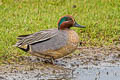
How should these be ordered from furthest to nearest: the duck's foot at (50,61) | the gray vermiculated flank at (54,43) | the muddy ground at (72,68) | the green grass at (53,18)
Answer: the green grass at (53,18), the duck's foot at (50,61), the gray vermiculated flank at (54,43), the muddy ground at (72,68)

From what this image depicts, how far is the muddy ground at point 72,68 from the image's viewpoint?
664cm

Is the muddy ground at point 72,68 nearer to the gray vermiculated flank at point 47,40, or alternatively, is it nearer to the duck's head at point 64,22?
→ the gray vermiculated flank at point 47,40

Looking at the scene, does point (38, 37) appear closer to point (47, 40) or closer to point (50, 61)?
point (47, 40)

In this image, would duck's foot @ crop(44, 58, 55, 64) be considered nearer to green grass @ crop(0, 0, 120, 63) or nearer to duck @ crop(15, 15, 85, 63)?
duck @ crop(15, 15, 85, 63)

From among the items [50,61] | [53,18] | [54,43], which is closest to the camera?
[54,43]

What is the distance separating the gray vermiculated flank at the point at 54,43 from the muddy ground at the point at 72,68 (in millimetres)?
290

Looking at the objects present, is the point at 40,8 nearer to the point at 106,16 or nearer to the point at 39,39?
the point at 106,16

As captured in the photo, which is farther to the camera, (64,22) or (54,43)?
(64,22)

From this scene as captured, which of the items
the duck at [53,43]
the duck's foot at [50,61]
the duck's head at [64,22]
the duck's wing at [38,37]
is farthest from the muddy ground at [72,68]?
the duck's head at [64,22]

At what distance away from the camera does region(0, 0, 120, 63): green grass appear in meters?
8.62

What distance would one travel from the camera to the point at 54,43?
7.14 m

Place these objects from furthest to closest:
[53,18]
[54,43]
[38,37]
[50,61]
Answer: [53,18]
[50,61]
[38,37]
[54,43]

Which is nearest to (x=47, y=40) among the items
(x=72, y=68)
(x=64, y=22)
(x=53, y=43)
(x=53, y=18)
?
(x=53, y=43)

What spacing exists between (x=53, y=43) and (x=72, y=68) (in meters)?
0.54
